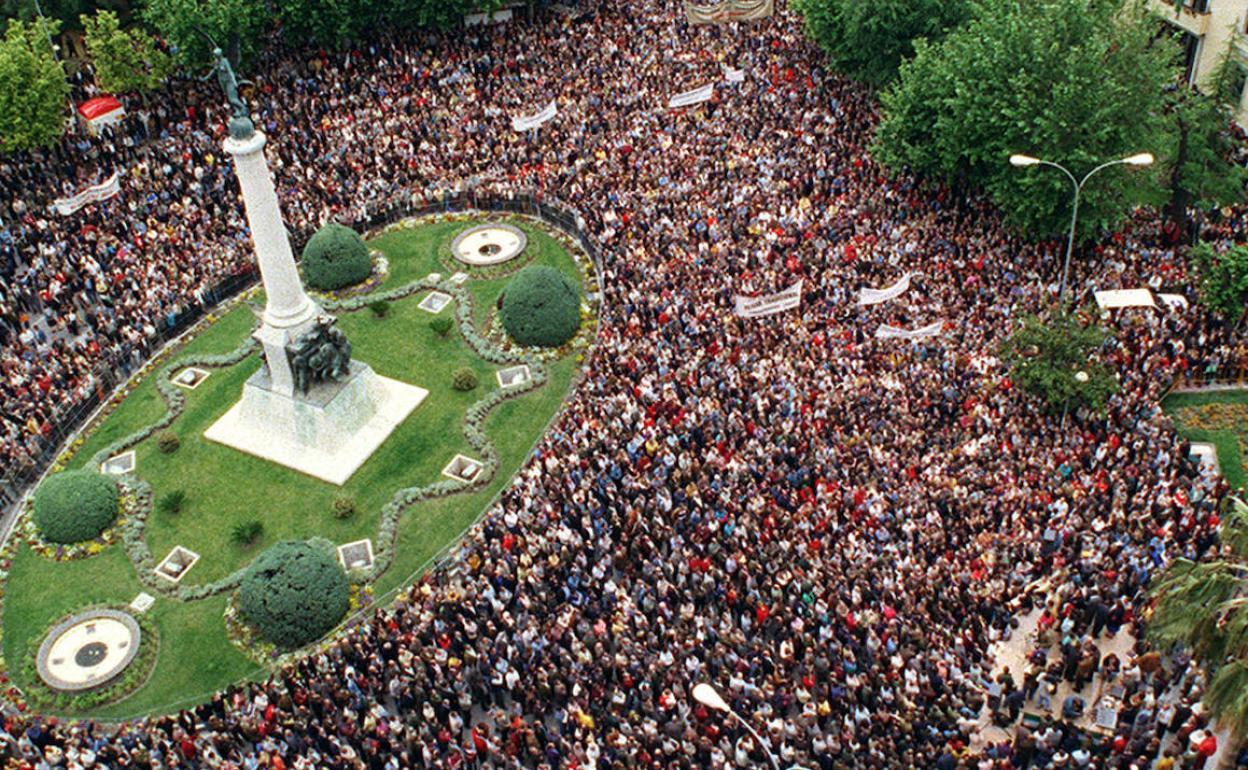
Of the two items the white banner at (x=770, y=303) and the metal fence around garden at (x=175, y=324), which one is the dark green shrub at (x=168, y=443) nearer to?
the metal fence around garden at (x=175, y=324)

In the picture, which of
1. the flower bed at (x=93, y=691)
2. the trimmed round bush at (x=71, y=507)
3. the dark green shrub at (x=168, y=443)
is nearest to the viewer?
Answer: the flower bed at (x=93, y=691)

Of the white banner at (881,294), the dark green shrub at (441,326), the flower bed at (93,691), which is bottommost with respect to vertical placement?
the flower bed at (93,691)

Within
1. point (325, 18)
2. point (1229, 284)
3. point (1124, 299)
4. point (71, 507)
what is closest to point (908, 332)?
point (1124, 299)

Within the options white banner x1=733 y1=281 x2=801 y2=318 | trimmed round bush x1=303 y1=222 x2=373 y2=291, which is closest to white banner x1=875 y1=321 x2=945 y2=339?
white banner x1=733 y1=281 x2=801 y2=318

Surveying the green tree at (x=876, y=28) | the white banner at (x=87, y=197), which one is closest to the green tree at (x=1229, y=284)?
the green tree at (x=876, y=28)

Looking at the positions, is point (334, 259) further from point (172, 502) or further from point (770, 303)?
point (770, 303)
